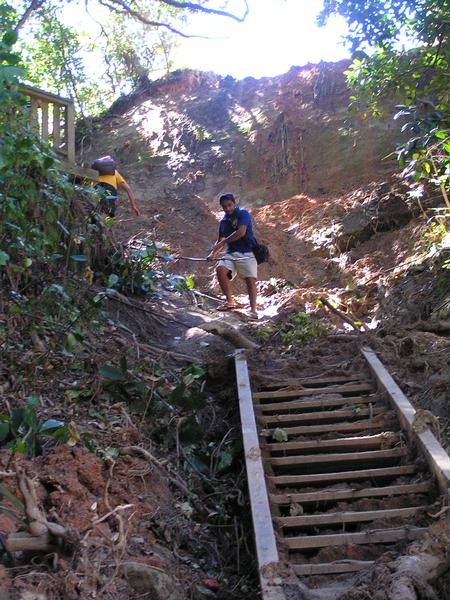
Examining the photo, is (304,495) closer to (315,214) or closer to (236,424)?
(236,424)

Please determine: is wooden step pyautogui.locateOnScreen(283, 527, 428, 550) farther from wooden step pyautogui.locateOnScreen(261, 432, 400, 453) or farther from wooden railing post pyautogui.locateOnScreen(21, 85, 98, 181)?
wooden railing post pyautogui.locateOnScreen(21, 85, 98, 181)

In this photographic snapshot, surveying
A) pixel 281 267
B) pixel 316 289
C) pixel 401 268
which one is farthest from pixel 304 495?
pixel 281 267

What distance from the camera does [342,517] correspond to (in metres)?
4.10

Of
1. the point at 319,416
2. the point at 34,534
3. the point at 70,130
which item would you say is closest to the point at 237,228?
the point at 70,130

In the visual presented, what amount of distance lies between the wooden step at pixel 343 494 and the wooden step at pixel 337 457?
1.17ft

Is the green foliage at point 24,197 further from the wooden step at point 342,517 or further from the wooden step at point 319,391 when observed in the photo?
the wooden step at point 342,517

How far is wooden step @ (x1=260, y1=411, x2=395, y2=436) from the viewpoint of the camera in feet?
16.7

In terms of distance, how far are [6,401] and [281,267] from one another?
25.8ft

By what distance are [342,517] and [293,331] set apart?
354 cm

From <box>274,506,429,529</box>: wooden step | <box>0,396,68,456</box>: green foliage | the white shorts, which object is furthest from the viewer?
the white shorts

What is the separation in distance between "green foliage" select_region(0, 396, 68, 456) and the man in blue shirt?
15.8ft

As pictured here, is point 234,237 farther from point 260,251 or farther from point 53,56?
point 53,56

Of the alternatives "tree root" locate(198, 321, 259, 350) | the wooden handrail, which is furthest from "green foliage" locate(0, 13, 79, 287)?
the wooden handrail

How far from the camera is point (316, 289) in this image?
10.5m
